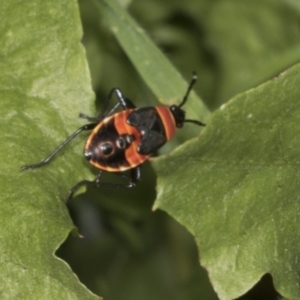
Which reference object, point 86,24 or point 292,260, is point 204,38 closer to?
point 86,24

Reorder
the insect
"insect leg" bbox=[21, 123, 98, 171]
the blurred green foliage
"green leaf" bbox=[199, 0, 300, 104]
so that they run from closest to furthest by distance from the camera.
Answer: "insect leg" bbox=[21, 123, 98, 171] → the insect → the blurred green foliage → "green leaf" bbox=[199, 0, 300, 104]

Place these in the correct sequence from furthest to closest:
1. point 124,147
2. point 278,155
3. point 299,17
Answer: point 299,17, point 124,147, point 278,155

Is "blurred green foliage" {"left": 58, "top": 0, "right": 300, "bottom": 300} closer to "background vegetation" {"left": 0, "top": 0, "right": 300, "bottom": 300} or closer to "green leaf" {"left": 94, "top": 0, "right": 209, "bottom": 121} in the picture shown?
"green leaf" {"left": 94, "top": 0, "right": 209, "bottom": 121}

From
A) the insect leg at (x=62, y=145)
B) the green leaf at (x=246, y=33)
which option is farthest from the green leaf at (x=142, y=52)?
the green leaf at (x=246, y=33)

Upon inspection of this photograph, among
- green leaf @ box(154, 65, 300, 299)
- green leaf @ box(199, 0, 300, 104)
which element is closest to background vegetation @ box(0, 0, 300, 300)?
green leaf @ box(154, 65, 300, 299)

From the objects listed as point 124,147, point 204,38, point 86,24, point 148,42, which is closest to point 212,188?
point 124,147
